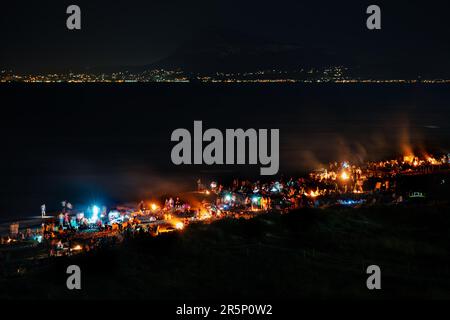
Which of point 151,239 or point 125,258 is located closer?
point 125,258

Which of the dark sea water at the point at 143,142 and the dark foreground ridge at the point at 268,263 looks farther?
the dark sea water at the point at 143,142

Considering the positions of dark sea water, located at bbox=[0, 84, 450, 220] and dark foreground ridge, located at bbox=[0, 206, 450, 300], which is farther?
dark sea water, located at bbox=[0, 84, 450, 220]

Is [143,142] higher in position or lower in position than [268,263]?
higher

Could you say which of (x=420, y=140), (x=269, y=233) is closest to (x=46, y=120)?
(x=420, y=140)

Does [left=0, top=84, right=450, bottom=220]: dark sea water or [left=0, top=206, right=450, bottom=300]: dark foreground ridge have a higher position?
[left=0, top=84, right=450, bottom=220]: dark sea water

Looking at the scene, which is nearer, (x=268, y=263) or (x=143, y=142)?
(x=268, y=263)

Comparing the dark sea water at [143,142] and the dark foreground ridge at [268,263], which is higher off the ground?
the dark sea water at [143,142]
